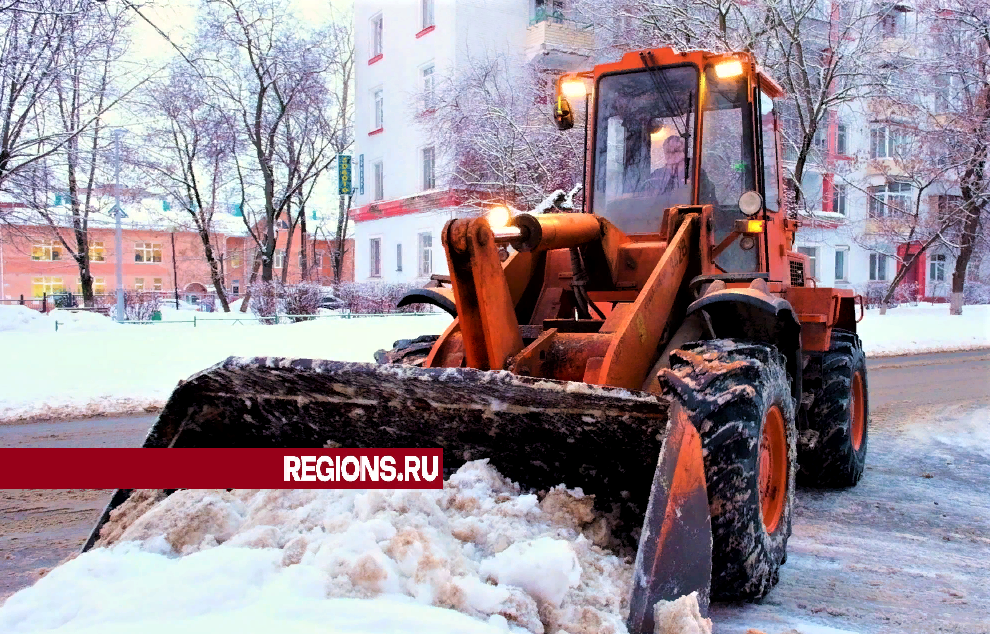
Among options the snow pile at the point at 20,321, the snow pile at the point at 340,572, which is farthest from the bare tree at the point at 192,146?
the snow pile at the point at 340,572

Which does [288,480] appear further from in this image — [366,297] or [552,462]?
[366,297]

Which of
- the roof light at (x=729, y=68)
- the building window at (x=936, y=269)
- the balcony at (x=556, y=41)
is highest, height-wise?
the balcony at (x=556, y=41)

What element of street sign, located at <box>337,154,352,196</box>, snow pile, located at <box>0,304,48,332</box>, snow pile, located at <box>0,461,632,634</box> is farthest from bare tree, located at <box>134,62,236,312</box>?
snow pile, located at <box>0,461,632,634</box>

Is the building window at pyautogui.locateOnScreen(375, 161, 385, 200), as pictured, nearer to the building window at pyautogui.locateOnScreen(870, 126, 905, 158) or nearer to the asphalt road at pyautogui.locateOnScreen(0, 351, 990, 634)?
the building window at pyautogui.locateOnScreen(870, 126, 905, 158)

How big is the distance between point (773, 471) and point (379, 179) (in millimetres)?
27093

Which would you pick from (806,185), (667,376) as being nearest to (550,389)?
(667,376)

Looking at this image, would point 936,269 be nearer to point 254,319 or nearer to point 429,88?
point 429,88

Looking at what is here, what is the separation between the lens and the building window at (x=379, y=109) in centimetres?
2955

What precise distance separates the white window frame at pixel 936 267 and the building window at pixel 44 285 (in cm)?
4600

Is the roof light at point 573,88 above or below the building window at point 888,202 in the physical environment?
below

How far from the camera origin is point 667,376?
3.53m

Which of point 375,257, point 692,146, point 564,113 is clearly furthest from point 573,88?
point 375,257

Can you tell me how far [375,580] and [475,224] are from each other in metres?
1.69

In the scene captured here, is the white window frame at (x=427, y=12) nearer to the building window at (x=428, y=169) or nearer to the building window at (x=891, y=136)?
the building window at (x=428, y=169)
